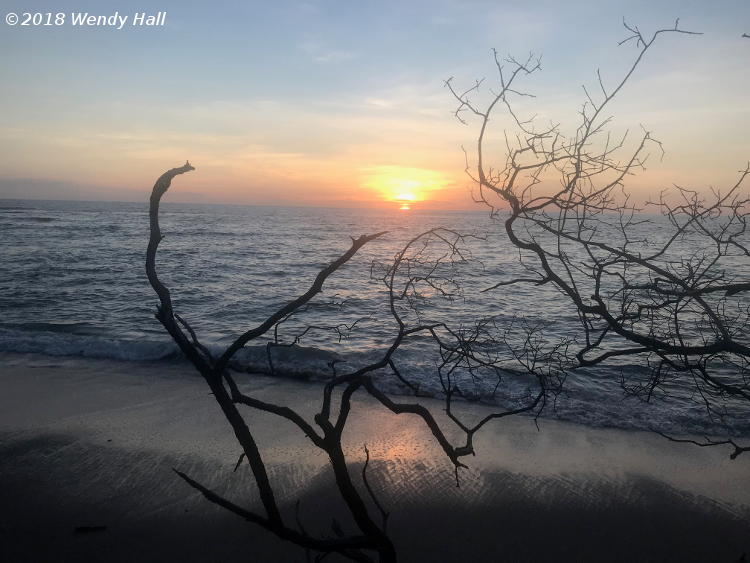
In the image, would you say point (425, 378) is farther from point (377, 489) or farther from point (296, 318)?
point (296, 318)

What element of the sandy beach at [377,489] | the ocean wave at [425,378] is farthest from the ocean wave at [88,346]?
the sandy beach at [377,489]

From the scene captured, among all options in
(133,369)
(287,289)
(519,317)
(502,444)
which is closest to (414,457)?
(502,444)

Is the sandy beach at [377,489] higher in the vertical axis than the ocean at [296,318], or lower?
lower

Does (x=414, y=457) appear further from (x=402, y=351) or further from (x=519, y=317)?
(x=519, y=317)

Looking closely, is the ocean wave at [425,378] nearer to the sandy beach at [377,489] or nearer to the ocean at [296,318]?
the ocean at [296,318]

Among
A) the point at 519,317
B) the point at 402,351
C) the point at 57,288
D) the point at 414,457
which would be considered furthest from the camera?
the point at 57,288

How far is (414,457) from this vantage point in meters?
6.68

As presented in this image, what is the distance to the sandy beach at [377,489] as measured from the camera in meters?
5.03

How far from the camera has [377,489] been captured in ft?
19.8

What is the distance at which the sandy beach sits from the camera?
503 cm

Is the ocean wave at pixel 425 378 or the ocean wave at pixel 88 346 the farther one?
the ocean wave at pixel 88 346

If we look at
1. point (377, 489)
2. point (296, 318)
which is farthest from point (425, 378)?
point (296, 318)

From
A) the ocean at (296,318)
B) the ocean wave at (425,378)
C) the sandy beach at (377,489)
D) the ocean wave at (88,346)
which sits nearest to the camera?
the sandy beach at (377,489)

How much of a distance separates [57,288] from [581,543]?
18852 mm
